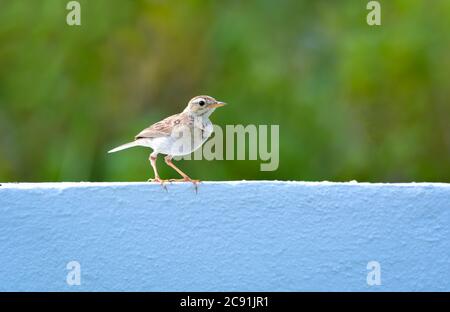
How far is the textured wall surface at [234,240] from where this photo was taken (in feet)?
14.3

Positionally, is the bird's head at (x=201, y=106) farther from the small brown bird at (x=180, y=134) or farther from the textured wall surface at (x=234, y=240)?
the textured wall surface at (x=234, y=240)

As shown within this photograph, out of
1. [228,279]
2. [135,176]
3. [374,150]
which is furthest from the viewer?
[374,150]

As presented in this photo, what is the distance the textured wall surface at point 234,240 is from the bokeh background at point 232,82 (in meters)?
5.93

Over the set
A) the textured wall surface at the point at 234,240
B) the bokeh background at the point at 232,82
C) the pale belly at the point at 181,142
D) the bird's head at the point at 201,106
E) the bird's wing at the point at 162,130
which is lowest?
the textured wall surface at the point at 234,240

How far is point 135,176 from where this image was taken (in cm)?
970

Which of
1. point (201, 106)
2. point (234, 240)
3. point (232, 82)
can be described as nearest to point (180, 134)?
point (201, 106)

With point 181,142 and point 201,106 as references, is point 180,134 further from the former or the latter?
point 201,106

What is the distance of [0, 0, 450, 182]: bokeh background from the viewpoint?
10797mm

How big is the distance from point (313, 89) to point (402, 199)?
7.00m

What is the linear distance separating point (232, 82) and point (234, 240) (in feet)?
23.2

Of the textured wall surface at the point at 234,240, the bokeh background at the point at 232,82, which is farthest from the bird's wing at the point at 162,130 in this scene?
the bokeh background at the point at 232,82

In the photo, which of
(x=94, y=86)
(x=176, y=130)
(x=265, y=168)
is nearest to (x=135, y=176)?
(x=265, y=168)

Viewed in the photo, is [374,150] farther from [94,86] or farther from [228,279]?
[228,279]

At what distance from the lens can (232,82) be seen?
11312mm
